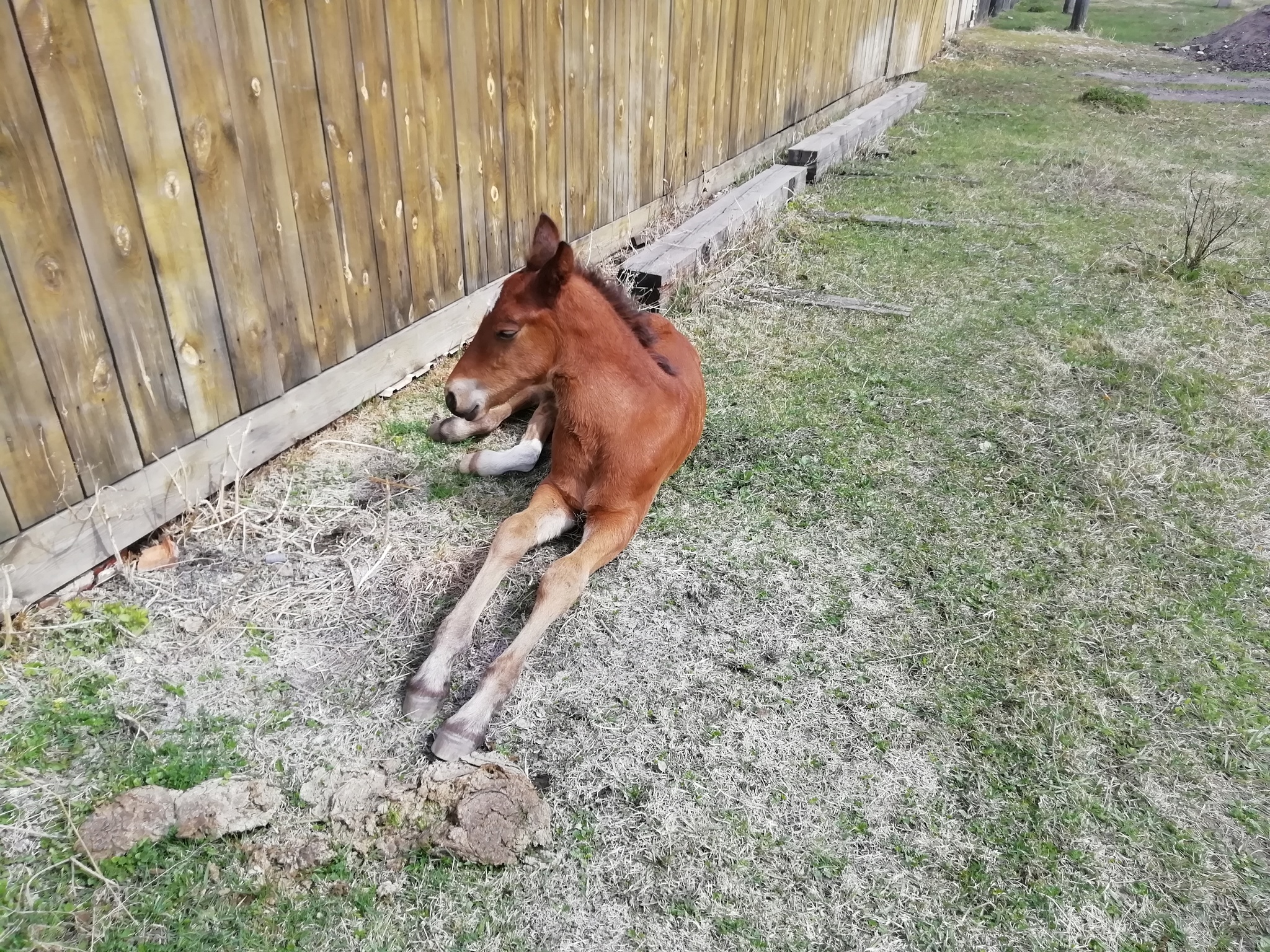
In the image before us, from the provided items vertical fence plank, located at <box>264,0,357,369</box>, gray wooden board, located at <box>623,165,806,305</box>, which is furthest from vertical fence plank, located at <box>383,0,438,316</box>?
gray wooden board, located at <box>623,165,806,305</box>

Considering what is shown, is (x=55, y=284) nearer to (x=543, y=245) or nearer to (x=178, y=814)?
Result: (x=543, y=245)

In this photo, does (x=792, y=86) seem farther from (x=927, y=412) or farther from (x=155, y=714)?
(x=155, y=714)

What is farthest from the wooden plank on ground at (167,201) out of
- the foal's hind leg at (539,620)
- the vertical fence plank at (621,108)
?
the vertical fence plank at (621,108)

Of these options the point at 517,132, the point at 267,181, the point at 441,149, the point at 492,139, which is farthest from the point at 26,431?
the point at 517,132

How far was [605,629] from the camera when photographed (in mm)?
2764

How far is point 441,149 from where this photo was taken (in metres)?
3.96

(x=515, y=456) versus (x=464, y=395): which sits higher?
(x=464, y=395)

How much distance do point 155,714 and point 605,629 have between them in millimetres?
1367

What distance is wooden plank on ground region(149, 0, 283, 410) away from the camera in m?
2.69

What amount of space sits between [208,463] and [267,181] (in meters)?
1.11

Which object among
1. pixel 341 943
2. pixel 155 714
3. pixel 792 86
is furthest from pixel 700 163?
pixel 341 943

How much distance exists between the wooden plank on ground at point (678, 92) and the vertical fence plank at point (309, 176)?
3.46 metres

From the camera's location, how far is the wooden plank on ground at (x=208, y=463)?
2605mm

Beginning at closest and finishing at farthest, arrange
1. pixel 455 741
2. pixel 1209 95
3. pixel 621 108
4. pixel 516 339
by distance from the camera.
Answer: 1. pixel 455 741
2. pixel 516 339
3. pixel 621 108
4. pixel 1209 95
